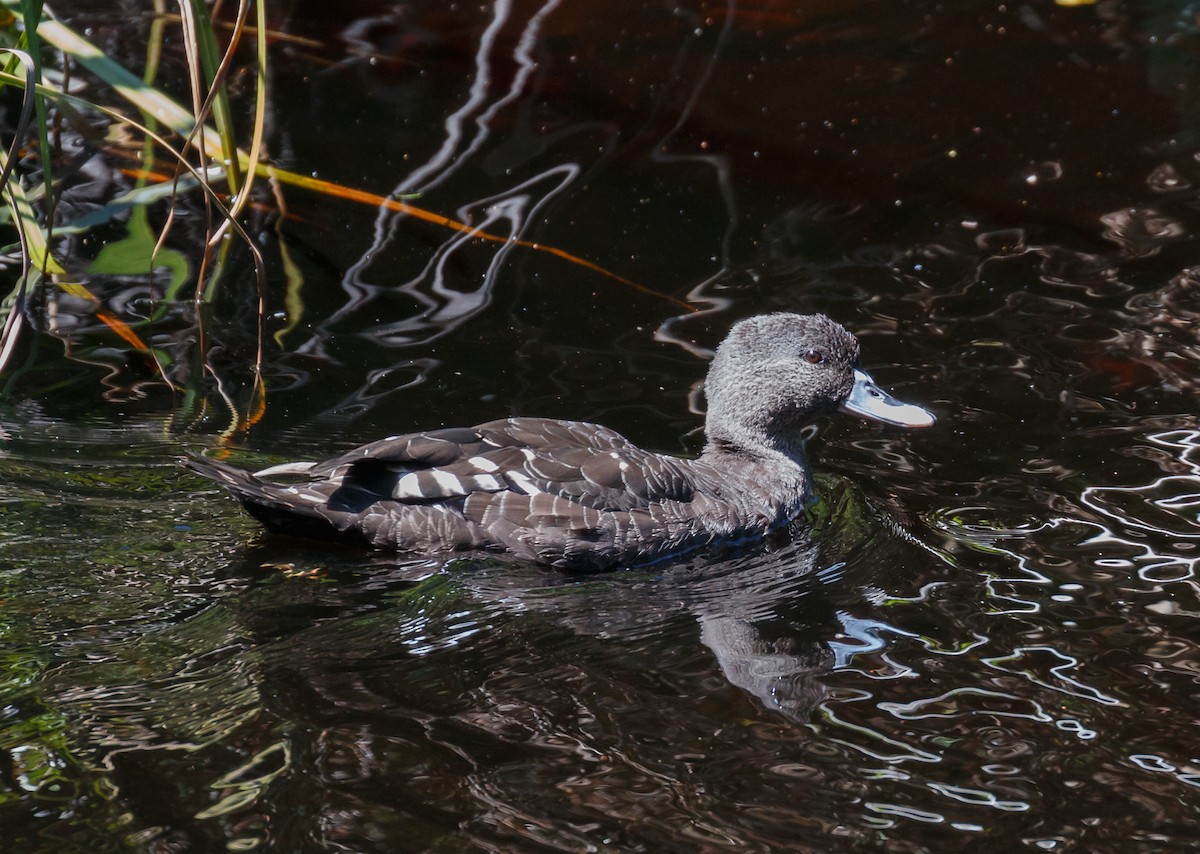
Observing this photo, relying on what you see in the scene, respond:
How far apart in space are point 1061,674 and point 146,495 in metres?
3.66

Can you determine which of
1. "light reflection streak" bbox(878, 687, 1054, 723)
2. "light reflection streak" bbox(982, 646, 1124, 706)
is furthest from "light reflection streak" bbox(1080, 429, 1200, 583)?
"light reflection streak" bbox(878, 687, 1054, 723)

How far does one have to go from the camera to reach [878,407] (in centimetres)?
647

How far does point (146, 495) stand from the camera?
5.93m

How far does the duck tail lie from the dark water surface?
0.33 feet

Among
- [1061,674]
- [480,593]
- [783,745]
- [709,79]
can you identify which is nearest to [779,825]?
[783,745]

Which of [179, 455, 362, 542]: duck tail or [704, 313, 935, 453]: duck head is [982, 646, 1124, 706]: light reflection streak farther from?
[179, 455, 362, 542]: duck tail

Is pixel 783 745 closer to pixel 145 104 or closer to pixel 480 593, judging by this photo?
pixel 480 593

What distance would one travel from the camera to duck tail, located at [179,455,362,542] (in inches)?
213

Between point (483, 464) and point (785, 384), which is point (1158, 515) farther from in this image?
point (483, 464)

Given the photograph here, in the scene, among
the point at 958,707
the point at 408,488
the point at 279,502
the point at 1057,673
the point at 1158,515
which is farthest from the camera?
the point at 1158,515

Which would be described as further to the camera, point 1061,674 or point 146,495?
point 146,495

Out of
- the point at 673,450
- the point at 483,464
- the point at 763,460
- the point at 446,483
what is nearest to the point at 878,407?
the point at 763,460

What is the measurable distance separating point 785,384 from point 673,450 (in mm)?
665

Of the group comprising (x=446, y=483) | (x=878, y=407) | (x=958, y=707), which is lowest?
(x=958, y=707)
